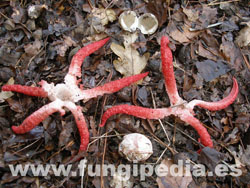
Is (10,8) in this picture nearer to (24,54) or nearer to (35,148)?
(24,54)

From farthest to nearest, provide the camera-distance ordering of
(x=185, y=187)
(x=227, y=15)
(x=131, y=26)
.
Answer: (x=227, y=15)
(x=131, y=26)
(x=185, y=187)

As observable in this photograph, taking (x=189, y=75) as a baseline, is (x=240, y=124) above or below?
below

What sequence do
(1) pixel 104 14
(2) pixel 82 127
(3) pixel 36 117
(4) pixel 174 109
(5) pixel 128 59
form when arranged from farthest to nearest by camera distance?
1. (1) pixel 104 14
2. (5) pixel 128 59
3. (4) pixel 174 109
4. (2) pixel 82 127
5. (3) pixel 36 117

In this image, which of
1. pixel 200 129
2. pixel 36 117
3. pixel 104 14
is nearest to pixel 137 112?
pixel 200 129

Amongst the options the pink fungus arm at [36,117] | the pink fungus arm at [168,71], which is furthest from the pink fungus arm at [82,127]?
the pink fungus arm at [168,71]

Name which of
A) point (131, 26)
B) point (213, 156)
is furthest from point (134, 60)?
point (213, 156)

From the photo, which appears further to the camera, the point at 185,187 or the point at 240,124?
the point at 240,124

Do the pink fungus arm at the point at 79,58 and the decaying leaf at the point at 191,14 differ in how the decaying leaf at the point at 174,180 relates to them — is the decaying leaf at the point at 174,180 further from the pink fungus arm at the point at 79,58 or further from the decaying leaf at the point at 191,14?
the decaying leaf at the point at 191,14

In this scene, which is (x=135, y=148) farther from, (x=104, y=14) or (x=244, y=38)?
(x=244, y=38)
